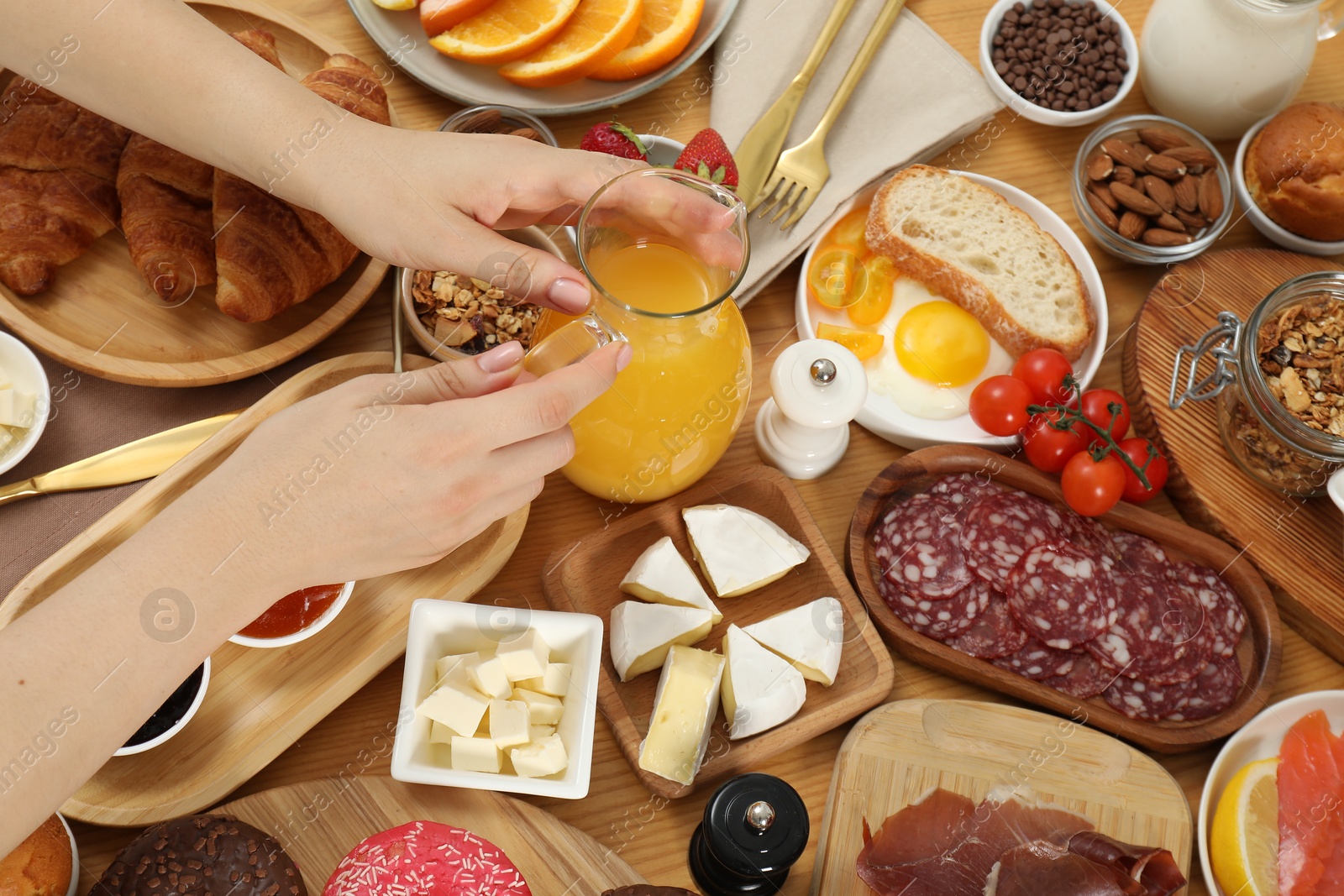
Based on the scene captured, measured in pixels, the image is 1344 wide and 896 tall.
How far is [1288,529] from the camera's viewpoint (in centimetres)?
136

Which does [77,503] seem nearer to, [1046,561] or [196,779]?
[196,779]

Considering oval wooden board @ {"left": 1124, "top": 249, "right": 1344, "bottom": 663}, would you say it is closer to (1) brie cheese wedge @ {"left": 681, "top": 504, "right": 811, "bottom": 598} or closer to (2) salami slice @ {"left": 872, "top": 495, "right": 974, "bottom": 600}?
(2) salami slice @ {"left": 872, "top": 495, "right": 974, "bottom": 600}

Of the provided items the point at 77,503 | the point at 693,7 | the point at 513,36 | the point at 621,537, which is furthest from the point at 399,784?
the point at 693,7

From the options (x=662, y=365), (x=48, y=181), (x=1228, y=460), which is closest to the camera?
(x=662, y=365)

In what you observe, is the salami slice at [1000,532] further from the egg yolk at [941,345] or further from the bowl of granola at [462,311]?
the bowl of granola at [462,311]

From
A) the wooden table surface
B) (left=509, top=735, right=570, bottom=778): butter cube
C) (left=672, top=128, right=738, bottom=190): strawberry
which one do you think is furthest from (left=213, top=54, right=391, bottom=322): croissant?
(left=509, top=735, right=570, bottom=778): butter cube

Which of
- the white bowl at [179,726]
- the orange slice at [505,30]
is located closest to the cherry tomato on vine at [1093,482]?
the orange slice at [505,30]

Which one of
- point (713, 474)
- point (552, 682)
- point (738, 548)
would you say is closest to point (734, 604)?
point (738, 548)

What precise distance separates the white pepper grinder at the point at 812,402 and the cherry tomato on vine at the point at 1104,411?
0.33 meters

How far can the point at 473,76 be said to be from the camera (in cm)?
146

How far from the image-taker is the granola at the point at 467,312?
128cm

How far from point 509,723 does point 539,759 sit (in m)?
0.05

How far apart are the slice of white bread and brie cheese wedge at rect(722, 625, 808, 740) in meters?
0.60

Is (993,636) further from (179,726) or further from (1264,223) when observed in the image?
(179,726)
